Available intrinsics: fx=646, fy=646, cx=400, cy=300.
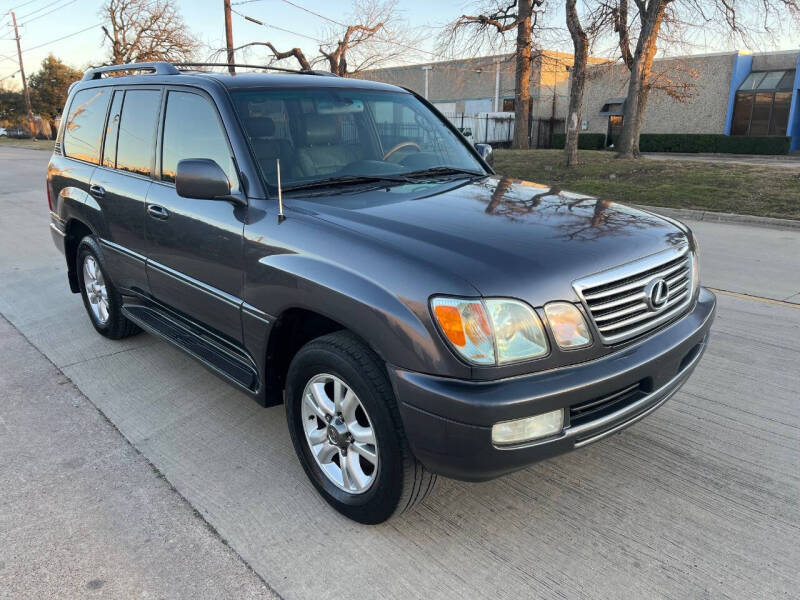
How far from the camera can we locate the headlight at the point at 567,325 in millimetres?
2350

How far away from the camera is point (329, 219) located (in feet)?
9.20

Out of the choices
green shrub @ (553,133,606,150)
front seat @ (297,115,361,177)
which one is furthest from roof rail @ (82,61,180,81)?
green shrub @ (553,133,606,150)

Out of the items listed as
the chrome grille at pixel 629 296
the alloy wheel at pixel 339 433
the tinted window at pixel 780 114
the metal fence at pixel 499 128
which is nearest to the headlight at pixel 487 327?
the chrome grille at pixel 629 296

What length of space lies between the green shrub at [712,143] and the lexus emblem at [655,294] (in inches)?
1276

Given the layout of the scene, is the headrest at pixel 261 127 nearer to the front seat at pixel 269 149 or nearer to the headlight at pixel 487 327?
the front seat at pixel 269 149

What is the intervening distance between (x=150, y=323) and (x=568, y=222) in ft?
8.85

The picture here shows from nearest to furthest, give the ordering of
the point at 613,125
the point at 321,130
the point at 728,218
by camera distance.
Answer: the point at 321,130 → the point at 728,218 → the point at 613,125

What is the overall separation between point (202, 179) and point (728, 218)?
34.3ft

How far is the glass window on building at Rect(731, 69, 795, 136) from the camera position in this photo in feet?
104

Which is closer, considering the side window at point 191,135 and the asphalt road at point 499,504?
the asphalt road at point 499,504

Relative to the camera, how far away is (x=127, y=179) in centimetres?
417

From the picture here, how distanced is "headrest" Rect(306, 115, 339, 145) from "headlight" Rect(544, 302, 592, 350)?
1.74 m

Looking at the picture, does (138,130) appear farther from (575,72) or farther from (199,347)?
(575,72)

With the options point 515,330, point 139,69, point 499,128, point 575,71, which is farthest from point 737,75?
point 515,330
